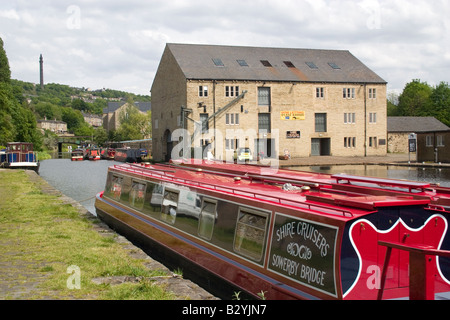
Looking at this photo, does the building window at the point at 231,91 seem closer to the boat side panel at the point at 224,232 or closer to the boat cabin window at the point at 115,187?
the boat cabin window at the point at 115,187

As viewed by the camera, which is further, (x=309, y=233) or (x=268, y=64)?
→ (x=268, y=64)

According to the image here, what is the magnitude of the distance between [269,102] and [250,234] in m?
37.8

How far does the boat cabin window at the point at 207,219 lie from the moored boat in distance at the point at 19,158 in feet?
117

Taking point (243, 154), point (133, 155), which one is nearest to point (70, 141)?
point (133, 155)

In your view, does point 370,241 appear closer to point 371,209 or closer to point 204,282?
point 371,209

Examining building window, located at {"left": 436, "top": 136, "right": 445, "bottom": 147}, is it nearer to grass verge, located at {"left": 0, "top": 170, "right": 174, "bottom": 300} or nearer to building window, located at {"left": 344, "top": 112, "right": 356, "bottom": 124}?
building window, located at {"left": 344, "top": 112, "right": 356, "bottom": 124}

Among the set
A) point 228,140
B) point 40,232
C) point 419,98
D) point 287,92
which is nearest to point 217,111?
point 228,140

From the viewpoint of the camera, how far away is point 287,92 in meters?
44.0

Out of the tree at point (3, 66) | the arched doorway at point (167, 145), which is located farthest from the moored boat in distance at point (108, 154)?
the arched doorway at point (167, 145)

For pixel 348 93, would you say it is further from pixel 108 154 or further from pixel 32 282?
pixel 32 282

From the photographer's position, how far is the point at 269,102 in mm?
43656

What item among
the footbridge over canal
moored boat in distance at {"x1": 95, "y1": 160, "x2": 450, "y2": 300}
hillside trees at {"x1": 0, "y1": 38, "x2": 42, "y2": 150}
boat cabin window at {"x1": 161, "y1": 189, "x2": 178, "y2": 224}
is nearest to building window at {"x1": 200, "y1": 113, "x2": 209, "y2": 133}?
hillside trees at {"x1": 0, "y1": 38, "x2": 42, "y2": 150}

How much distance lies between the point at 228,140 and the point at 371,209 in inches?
1466
